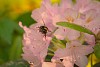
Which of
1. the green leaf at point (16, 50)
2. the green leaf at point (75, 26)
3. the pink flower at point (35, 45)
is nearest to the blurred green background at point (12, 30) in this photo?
the green leaf at point (16, 50)

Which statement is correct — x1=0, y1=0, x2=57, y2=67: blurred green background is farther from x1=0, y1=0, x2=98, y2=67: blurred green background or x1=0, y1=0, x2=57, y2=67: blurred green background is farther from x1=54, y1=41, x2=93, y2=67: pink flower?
x1=54, y1=41, x2=93, y2=67: pink flower

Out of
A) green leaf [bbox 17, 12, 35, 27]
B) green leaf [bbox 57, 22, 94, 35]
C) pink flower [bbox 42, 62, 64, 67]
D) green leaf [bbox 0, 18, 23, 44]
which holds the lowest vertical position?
pink flower [bbox 42, 62, 64, 67]

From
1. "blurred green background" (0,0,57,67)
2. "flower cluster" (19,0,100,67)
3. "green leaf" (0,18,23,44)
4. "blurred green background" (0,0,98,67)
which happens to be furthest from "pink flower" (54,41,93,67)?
"green leaf" (0,18,23,44)

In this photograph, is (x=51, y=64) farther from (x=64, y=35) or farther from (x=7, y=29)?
(x=7, y=29)

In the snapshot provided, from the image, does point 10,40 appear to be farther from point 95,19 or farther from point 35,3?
point 95,19

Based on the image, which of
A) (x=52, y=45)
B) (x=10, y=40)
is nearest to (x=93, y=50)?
(x=52, y=45)

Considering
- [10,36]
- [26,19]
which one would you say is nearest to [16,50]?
[10,36]
